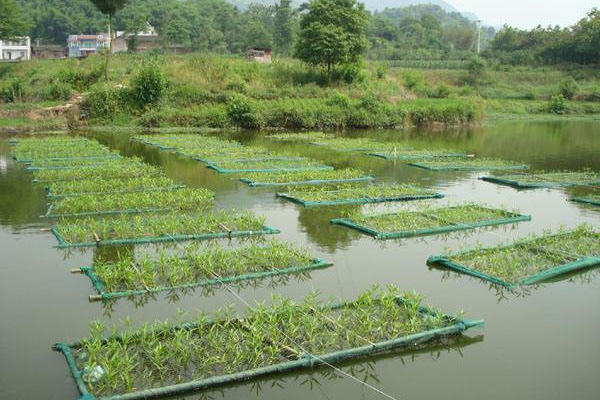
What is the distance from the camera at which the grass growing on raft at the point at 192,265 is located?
830 cm

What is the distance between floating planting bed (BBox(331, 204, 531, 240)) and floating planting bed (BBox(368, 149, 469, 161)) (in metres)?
8.57

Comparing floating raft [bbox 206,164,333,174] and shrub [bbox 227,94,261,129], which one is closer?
floating raft [bbox 206,164,333,174]

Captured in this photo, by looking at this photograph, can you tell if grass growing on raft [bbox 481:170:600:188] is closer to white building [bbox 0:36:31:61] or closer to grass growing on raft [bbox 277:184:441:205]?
grass growing on raft [bbox 277:184:441:205]

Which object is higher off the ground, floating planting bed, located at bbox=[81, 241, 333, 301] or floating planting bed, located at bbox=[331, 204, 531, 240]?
floating planting bed, located at bbox=[331, 204, 531, 240]

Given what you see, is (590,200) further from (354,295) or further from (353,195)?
(354,295)

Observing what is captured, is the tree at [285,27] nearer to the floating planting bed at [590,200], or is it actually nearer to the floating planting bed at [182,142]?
the floating planting bed at [182,142]

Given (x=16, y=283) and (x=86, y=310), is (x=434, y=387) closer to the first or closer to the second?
(x=86, y=310)

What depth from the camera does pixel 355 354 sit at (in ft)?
21.4

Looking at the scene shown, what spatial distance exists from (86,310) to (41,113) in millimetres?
24018

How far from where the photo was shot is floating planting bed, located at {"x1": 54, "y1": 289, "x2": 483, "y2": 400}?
19.2 ft

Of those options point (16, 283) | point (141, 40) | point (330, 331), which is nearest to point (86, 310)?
point (16, 283)

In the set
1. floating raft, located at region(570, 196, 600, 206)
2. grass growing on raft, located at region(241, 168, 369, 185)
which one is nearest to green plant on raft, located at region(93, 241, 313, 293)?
grass growing on raft, located at region(241, 168, 369, 185)

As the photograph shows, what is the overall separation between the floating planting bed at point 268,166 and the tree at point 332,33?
18.0 meters

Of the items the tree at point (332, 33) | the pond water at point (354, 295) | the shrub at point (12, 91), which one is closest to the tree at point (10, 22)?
the shrub at point (12, 91)
